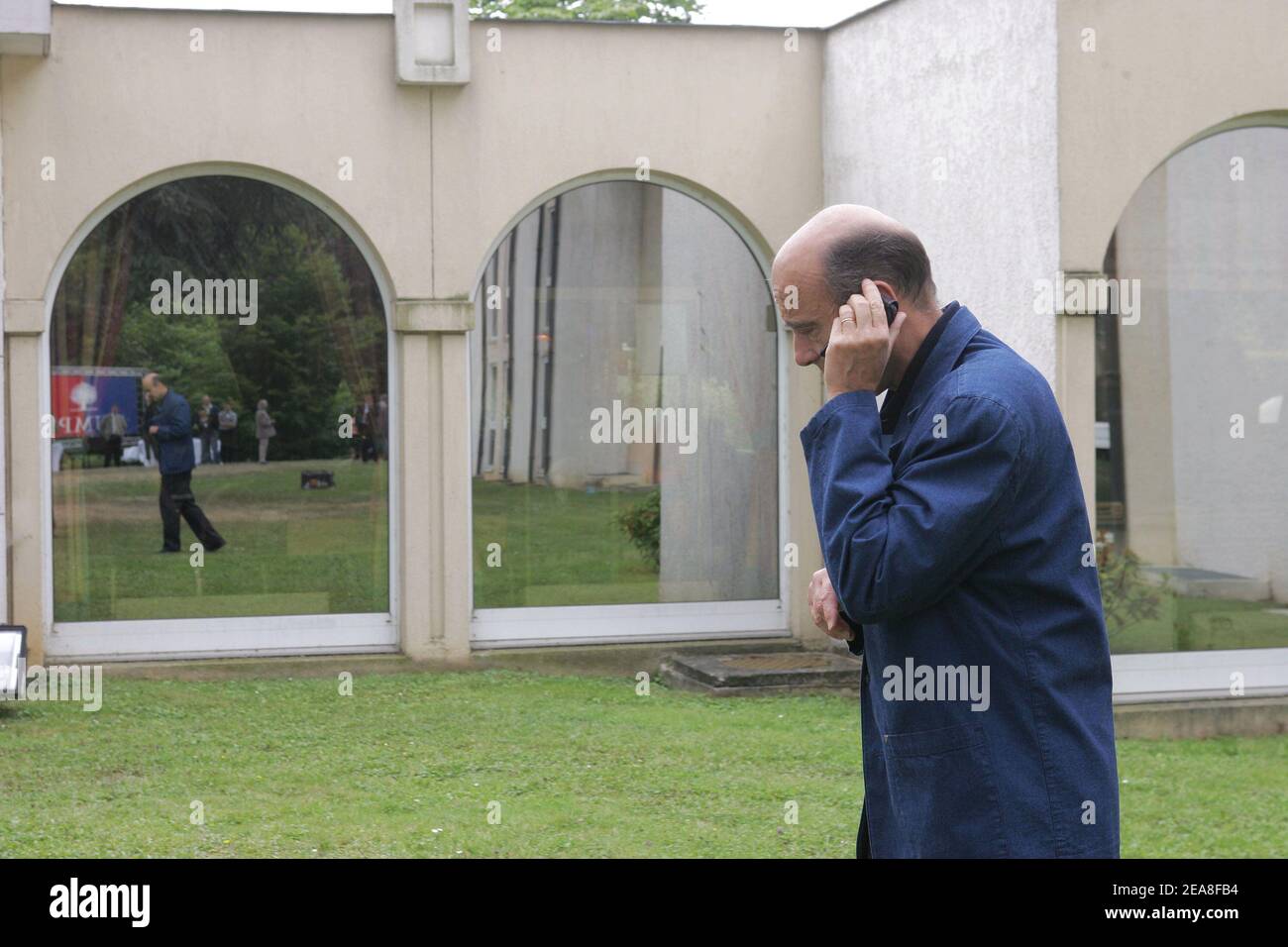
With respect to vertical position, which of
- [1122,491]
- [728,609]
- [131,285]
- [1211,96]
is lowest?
[728,609]

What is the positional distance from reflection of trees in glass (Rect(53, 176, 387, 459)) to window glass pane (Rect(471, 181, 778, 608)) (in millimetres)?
988

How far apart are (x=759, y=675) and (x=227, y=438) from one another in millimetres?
4263

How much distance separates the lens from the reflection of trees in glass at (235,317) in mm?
11484

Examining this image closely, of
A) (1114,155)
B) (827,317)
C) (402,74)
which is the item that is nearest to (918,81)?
(1114,155)

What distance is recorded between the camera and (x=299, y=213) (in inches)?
464

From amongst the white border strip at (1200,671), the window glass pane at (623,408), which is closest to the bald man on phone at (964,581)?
the white border strip at (1200,671)

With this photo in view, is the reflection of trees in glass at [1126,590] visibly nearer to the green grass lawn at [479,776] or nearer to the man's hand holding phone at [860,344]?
the green grass lawn at [479,776]

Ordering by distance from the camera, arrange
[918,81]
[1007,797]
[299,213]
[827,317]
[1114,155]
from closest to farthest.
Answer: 1. [1007,797]
2. [827,317]
3. [1114,155]
4. [918,81]
5. [299,213]

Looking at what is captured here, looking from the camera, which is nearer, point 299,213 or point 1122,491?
point 1122,491

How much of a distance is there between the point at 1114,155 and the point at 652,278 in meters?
3.97

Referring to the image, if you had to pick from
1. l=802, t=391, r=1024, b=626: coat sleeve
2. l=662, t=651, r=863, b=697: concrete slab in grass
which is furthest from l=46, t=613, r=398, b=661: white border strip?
l=802, t=391, r=1024, b=626: coat sleeve

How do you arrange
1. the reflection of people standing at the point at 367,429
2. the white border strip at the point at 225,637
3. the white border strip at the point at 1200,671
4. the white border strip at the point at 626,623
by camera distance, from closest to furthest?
the white border strip at the point at 1200,671
the white border strip at the point at 225,637
the reflection of people standing at the point at 367,429
the white border strip at the point at 626,623

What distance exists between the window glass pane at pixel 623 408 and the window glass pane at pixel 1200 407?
321 centimetres
